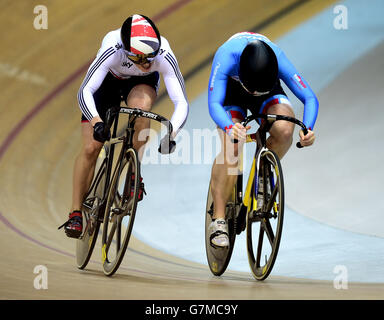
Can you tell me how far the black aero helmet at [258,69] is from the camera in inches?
125

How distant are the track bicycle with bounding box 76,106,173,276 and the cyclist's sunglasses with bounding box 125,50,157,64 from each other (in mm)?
234

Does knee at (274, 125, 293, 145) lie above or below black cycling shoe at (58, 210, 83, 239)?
above

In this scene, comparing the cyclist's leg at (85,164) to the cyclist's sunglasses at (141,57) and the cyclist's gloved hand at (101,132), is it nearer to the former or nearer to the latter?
the cyclist's gloved hand at (101,132)

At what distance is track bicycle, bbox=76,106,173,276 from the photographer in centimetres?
321

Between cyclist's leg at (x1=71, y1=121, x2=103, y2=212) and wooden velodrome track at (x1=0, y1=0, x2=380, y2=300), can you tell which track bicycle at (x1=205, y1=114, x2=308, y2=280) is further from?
cyclist's leg at (x1=71, y1=121, x2=103, y2=212)

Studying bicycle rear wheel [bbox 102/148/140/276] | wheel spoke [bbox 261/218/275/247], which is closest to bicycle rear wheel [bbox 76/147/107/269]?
bicycle rear wheel [bbox 102/148/140/276]

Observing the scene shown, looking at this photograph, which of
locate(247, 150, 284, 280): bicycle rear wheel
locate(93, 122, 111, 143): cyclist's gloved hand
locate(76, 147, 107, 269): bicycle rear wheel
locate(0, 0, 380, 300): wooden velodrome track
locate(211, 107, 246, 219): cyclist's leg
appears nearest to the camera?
locate(0, 0, 380, 300): wooden velodrome track

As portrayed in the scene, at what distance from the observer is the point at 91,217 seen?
11.9ft

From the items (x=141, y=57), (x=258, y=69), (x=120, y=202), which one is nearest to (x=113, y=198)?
(x=120, y=202)

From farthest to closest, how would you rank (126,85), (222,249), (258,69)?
(126,85), (222,249), (258,69)

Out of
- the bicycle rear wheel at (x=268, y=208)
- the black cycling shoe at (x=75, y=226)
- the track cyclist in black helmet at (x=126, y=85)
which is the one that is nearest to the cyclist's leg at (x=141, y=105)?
the track cyclist in black helmet at (x=126, y=85)

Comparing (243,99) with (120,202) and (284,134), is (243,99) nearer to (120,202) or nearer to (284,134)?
(284,134)

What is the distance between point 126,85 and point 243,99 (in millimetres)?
611

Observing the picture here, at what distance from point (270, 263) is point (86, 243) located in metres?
1.03
